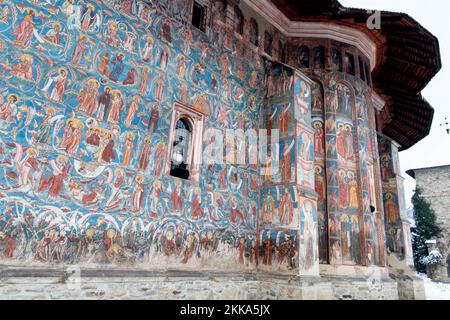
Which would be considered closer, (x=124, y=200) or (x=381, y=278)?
(x=124, y=200)

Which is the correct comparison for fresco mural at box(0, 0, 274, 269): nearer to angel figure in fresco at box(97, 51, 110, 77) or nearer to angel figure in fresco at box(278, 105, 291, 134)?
angel figure in fresco at box(97, 51, 110, 77)

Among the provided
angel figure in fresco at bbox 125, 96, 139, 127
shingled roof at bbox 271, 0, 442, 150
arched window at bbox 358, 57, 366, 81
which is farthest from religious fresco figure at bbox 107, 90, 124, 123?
arched window at bbox 358, 57, 366, 81

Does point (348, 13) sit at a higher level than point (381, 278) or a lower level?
higher

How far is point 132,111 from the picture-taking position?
5.85m

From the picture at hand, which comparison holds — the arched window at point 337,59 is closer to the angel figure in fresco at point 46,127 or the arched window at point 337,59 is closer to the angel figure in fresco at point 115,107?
the angel figure in fresco at point 115,107

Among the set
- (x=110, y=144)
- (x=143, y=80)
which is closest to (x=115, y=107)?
(x=110, y=144)

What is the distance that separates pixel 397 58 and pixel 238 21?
668cm

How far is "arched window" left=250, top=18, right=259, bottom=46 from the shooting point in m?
9.09

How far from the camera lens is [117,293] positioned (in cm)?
503

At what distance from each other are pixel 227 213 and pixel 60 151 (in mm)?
3707

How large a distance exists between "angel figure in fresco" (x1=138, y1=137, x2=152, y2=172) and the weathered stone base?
1799 millimetres
